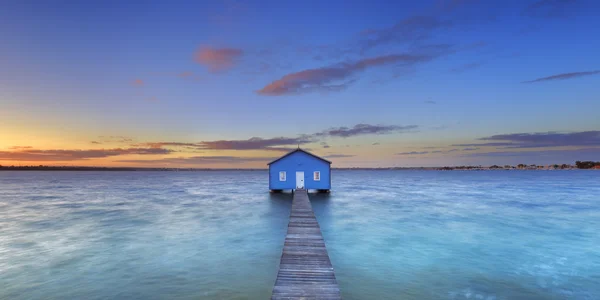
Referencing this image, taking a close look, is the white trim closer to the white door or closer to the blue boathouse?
the blue boathouse

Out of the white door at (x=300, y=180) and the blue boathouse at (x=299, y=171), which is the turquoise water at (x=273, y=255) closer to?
the white door at (x=300, y=180)

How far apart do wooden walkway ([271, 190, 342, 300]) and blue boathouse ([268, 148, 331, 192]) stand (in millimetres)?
23256

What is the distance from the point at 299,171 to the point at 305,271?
28.8 metres

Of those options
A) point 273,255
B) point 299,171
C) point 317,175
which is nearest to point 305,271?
point 273,255

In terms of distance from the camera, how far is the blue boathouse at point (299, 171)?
38.0 metres

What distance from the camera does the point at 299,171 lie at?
125 feet

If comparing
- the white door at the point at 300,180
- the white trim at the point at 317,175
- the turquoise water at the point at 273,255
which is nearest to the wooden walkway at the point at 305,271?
the turquoise water at the point at 273,255

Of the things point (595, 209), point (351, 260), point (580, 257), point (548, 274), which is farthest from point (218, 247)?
point (595, 209)

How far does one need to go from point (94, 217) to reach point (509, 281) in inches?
1244

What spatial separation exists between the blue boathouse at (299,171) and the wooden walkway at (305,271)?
2326 centimetres

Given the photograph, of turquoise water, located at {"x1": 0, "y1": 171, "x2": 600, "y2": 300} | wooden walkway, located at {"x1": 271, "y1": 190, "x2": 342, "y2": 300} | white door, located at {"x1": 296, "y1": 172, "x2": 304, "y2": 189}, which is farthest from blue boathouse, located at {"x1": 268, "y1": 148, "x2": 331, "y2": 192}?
wooden walkway, located at {"x1": 271, "y1": 190, "x2": 342, "y2": 300}

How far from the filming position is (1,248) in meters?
18.5

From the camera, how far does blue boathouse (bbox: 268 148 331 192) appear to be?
125 feet

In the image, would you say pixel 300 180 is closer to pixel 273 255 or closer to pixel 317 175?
pixel 317 175
